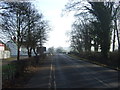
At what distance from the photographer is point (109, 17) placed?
141 feet

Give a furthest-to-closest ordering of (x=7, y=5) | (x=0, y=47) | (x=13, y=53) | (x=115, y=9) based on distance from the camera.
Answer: (x=13, y=53) < (x=115, y=9) < (x=7, y=5) < (x=0, y=47)

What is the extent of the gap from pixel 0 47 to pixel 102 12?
3394cm

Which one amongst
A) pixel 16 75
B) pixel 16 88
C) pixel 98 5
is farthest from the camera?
pixel 98 5

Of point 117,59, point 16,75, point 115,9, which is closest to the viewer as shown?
point 16,75

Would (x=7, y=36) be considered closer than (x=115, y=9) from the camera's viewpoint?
Yes

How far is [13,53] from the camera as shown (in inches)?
5207

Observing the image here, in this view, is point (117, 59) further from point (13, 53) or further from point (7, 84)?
point (13, 53)

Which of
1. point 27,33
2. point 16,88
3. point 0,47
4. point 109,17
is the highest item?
point 109,17

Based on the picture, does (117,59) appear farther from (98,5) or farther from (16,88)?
(16,88)

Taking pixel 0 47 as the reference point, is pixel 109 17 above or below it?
above

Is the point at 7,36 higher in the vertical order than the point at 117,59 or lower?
higher

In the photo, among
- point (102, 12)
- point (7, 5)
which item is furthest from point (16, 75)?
point (102, 12)

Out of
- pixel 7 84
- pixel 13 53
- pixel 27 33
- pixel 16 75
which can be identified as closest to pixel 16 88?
pixel 7 84

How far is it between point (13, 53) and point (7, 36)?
9750 cm
